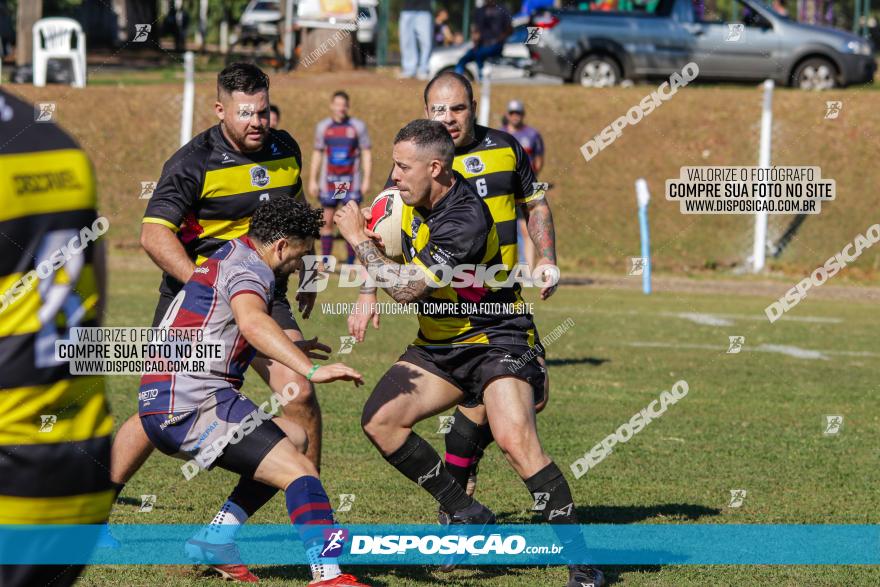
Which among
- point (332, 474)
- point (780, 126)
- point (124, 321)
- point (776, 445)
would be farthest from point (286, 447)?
point (780, 126)

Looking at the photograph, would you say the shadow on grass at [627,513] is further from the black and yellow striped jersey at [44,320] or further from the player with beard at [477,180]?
the black and yellow striped jersey at [44,320]

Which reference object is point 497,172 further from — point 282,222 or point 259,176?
point 282,222

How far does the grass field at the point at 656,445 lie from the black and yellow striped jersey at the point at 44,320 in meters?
2.59

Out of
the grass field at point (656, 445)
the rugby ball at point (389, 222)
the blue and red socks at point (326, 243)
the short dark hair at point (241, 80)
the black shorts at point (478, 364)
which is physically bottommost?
the blue and red socks at point (326, 243)

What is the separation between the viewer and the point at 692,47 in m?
23.7

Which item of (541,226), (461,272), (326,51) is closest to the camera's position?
(461,272)

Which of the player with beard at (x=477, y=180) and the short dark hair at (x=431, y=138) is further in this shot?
the player with beard at (x=477, y=180)

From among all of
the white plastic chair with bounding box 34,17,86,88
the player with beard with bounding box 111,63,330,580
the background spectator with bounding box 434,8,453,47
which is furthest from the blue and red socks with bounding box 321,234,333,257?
the player with beard with bounding box 111,63,330,580

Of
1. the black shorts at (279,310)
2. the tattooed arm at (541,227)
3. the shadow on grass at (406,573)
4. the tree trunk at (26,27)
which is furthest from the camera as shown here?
the tree trunk at (26,27)

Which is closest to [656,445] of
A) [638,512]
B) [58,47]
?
[638,512]

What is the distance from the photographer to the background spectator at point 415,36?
24578 mm

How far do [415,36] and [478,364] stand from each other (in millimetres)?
19426

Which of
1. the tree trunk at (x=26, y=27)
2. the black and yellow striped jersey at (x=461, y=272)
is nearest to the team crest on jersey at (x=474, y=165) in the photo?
the black and yellow striped jersey at (x=461, y=272)

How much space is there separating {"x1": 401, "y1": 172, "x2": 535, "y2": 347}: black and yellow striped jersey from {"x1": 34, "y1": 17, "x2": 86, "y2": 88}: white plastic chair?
19.5 meters
